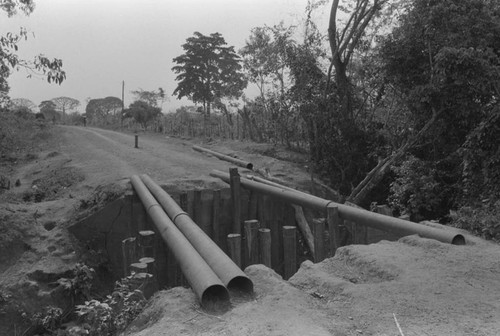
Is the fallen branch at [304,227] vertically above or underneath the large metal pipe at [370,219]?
underneath

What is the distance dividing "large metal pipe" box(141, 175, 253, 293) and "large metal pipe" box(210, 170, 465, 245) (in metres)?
2.45

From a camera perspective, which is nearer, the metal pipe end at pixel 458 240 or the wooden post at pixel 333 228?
the metal pipe end at pixel 458 240

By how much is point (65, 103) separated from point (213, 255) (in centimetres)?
6654

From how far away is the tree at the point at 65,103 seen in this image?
63.5 metres

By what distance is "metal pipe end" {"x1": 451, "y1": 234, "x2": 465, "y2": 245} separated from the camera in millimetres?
5625

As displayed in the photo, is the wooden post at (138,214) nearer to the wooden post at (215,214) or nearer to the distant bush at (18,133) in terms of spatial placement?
Result: the wooden post at (215,214)

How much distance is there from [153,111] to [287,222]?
29.9 meters

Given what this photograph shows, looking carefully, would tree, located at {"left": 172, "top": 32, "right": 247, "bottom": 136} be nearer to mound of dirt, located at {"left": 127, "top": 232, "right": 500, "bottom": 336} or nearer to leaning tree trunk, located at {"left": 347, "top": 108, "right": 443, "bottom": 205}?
leaning tree trunk, located at {"left": 347, "top": 108, "right": 443, "bottom": 205}

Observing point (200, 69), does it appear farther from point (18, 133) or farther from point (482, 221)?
point (482, 221)

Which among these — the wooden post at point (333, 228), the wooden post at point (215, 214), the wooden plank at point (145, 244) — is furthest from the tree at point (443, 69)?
the wooden plank at point (145, 244)

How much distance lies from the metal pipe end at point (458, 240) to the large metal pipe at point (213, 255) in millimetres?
3080

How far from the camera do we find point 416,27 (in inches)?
442

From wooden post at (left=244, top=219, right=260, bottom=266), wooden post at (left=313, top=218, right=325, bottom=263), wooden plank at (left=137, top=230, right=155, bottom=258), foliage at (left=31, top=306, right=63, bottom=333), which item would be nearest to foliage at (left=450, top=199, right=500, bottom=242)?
wooden post at (left=313, top=218, right=325, bottom=263)

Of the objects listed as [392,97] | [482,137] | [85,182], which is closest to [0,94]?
[85,182]
